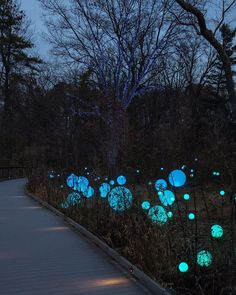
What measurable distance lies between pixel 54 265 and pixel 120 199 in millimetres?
2012

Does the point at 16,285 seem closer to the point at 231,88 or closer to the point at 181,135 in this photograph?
the point at 231,88

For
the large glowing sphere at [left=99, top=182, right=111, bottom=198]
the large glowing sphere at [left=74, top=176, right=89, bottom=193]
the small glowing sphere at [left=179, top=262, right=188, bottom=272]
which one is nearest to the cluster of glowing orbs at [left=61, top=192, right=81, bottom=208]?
the large glowing sphere at [left=74, top=176, right=89, bottom=193]

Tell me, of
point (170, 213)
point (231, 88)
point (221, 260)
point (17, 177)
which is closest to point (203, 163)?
point (231, 88)

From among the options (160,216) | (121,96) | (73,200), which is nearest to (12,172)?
(121,96)

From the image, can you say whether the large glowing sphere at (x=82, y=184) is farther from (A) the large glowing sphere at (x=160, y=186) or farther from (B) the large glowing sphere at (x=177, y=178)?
(B) the large glowing sphere at (x=177, y=178)

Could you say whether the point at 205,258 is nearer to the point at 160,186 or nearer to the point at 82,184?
the point at 160,186

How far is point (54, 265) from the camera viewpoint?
Result: 277 inches

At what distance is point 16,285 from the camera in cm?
595

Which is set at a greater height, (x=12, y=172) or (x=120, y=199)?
(x=12, y=172)

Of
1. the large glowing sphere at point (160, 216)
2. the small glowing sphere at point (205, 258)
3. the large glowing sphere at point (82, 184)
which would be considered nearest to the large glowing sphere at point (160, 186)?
the large glowing sphere at point (160, 216)

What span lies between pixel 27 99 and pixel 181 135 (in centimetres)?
2233

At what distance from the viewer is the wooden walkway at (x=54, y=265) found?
18.9 feet

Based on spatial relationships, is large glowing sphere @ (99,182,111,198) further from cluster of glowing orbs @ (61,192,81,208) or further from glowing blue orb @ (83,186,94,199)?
cluster of glowing orbs @ (61,192,81,208)

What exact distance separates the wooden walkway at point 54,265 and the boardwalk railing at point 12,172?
76.3 feet
